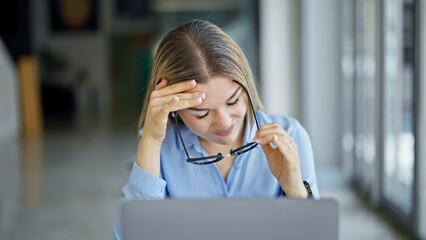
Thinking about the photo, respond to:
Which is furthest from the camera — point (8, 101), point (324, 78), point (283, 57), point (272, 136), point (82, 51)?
point (82, 51)

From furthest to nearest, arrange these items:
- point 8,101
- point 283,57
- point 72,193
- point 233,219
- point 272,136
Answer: point 8,101 < point 283,57 < point 72,193 < point 272,136 < point 233,219

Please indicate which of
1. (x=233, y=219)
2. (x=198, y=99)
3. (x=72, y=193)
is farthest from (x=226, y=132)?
(x=72, y=193)

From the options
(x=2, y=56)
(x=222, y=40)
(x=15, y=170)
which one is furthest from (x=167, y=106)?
(x=2, y=56)

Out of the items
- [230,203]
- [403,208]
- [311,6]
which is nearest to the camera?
[230,203]

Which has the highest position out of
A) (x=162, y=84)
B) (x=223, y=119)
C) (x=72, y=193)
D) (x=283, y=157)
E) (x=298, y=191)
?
(x=162, y=84)

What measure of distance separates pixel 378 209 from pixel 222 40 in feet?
11.0

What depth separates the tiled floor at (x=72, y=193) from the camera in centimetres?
417

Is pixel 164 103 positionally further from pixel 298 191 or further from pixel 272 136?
pixel 298 191

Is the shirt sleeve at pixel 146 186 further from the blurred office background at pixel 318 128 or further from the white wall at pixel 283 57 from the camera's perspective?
the white wall at pixel 283 57

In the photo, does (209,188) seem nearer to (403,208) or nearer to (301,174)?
(301,174)

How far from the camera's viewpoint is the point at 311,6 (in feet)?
20.1

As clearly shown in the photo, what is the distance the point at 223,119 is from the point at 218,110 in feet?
0.10

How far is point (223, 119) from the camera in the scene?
1521 millimetres

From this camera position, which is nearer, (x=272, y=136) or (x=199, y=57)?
(x=272, y=136)
